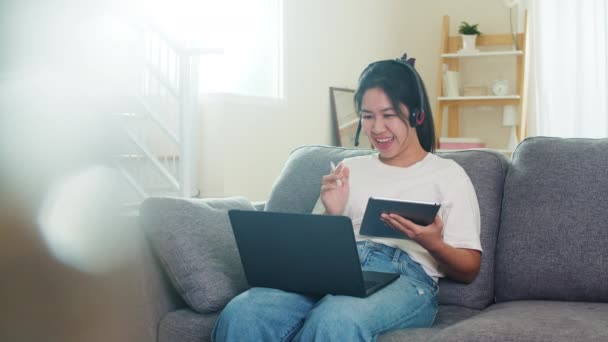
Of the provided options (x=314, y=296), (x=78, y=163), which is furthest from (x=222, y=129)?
(x=314, y=296)

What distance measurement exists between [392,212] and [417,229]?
0.06 meters

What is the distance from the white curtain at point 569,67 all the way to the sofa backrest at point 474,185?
10.6 feet

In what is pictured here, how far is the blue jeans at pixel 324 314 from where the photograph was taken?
1410 mm

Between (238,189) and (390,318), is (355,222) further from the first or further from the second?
(238,189)

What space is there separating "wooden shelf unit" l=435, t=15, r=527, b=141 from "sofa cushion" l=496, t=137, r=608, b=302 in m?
3.57

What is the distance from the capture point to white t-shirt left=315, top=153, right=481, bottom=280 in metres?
1.68

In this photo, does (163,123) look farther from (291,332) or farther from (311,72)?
(291,332)

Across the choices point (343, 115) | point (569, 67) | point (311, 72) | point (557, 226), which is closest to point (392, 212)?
point (557, 226)

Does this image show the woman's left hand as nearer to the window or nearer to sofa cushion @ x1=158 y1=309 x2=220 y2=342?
sofa cushion @ x1=158 y1=309 x2=220 y2=342

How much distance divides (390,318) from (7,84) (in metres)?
1.71

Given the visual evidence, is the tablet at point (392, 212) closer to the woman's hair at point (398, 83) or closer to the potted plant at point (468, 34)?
the woman's hair at point (398, 83)

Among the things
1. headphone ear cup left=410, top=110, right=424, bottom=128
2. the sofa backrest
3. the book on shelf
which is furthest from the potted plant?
headphone ear cup left=410, top=110, right=424, bottom=128

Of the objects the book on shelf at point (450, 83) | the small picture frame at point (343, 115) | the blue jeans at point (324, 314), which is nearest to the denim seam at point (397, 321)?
the blue jeans at point (324, 314)

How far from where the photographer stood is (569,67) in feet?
16.8
